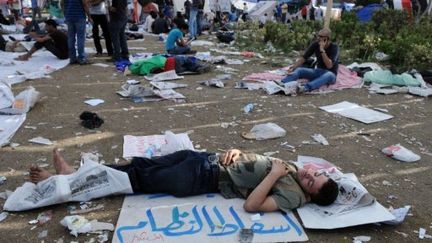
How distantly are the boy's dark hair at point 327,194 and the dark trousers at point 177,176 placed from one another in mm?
702

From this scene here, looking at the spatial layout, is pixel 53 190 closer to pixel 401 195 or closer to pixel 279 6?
pixel 401 195

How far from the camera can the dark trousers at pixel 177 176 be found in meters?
2.81

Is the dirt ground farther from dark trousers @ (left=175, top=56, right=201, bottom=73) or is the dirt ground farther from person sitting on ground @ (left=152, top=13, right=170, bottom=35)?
person sitting on ground @ (left=152, top=13, right=170, bottom=35)

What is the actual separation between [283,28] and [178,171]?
850 centimetres

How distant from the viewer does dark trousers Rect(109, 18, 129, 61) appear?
7.57 metres

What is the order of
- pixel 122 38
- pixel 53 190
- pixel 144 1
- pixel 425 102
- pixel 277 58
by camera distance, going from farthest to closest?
pixel 144 1 < pixel 277 58 < pixel 122 38 < pixel 425 102 < pixel 53 190

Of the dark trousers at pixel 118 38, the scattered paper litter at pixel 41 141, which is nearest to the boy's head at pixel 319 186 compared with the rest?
the scattered paper litter at pixel 41 141

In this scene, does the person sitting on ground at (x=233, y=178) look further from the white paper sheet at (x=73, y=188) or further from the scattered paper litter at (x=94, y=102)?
the scattered paper litter at (x=94, y=102)

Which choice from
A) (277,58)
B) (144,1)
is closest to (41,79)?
(277,58)

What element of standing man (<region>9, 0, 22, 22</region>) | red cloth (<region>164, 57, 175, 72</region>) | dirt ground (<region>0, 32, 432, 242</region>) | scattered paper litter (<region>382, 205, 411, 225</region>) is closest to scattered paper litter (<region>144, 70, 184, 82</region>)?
red cloth (<region>164, 57, 175, 72</region>)

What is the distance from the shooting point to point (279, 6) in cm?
2117

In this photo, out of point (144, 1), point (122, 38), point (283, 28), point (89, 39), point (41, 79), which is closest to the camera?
point (41, 79)

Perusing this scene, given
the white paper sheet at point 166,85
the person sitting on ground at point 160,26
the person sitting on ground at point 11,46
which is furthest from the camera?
the person sitting on ground at point 160,26

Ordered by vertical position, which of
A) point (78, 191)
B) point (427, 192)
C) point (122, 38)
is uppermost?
point (122, 38)
